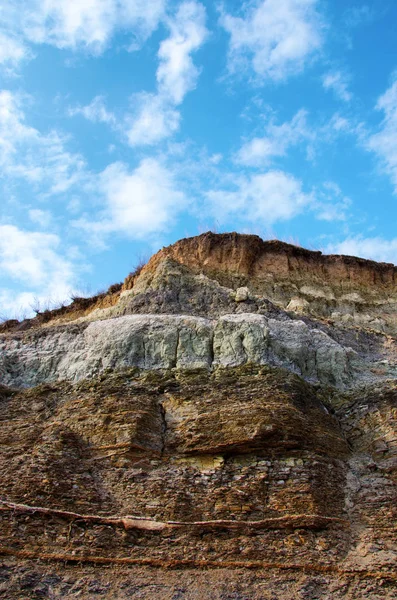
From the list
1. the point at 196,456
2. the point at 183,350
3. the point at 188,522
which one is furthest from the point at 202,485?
the point at 183,350

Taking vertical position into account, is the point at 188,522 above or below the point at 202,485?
below

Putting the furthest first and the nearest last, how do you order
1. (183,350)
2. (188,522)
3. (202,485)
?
(183,350) → (202,485) → (188,522)

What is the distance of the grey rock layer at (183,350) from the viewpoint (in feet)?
48.2

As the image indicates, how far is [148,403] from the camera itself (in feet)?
42.4

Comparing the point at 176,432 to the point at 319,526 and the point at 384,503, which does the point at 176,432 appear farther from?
the point at 384,503

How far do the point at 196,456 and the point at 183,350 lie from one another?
3745 millimetres

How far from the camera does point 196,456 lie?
462 inches

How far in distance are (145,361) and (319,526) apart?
6335mm

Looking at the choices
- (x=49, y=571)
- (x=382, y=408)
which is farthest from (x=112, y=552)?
(x=382, y=408)

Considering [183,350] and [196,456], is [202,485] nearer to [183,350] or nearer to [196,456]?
[196,456]

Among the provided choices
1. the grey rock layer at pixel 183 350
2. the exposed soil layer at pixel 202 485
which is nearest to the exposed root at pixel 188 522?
the exposed soil layer at pixel 202 485

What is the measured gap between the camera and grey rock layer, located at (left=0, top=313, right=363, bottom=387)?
14.7 m

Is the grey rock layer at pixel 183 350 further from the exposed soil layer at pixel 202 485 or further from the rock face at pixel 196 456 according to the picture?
the exposed soil layer at pixel 202 485

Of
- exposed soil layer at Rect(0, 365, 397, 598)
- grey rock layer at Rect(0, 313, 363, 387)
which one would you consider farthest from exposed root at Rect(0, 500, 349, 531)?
grey rock layer at Rect(0, 313, 363, 387)
